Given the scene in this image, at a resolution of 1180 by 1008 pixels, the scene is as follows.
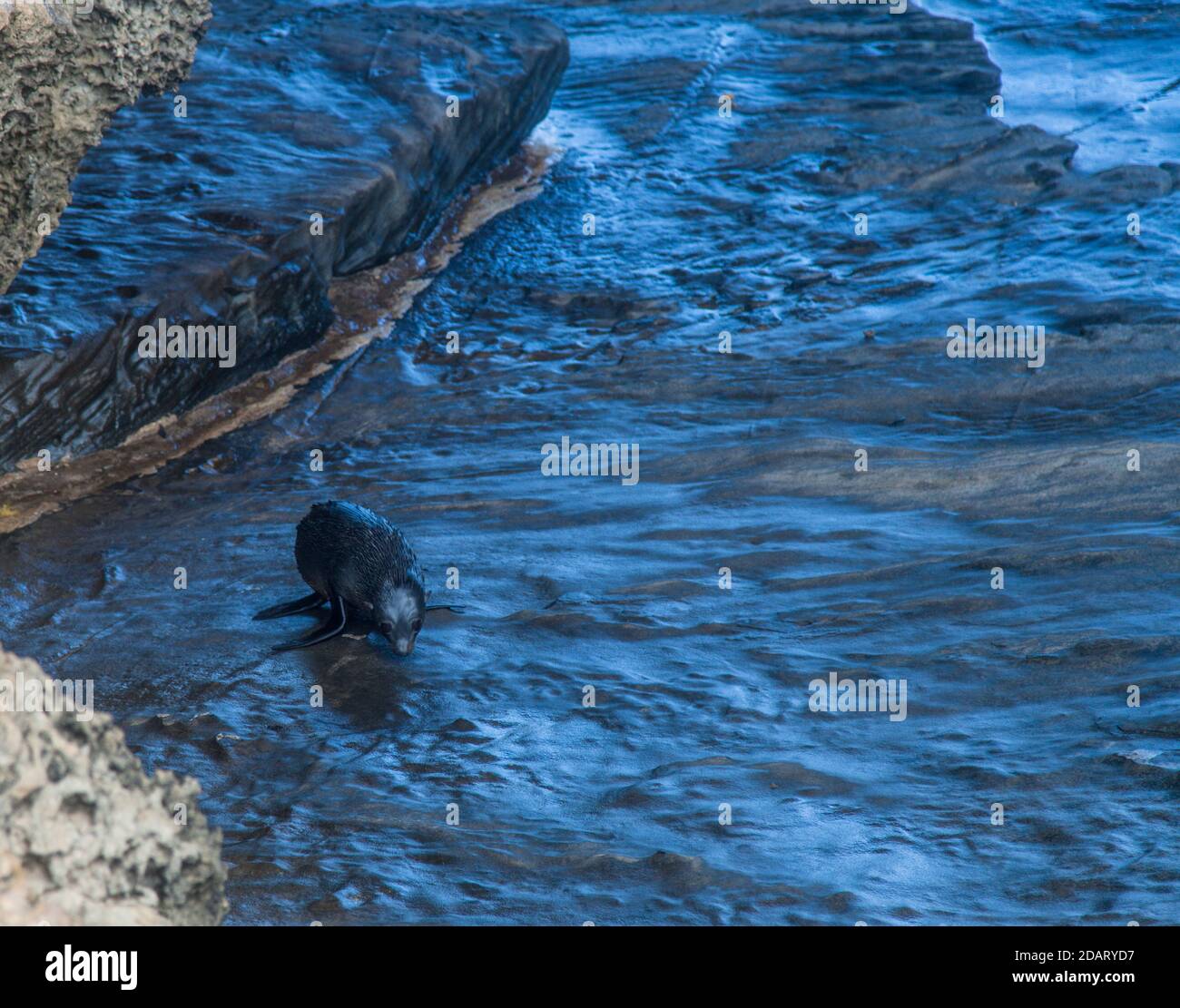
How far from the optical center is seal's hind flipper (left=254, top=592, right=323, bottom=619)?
5.46m

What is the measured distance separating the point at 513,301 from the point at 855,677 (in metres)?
4.75

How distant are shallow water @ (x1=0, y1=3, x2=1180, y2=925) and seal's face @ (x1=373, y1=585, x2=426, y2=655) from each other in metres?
0.11

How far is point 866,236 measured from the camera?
931 centimetres

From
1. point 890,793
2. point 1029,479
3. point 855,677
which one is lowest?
point 890,793

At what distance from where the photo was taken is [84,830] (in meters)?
2.24

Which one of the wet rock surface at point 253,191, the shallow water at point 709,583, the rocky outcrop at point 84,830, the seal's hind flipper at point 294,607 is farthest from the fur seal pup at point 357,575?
the rocky outcrop at point 84,830

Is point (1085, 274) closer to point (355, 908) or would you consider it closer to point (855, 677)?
point (855, 677)

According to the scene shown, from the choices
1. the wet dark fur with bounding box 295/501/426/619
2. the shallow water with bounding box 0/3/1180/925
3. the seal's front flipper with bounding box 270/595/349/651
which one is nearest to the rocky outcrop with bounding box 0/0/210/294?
the shallow water with bounding box 0/3/1180/925

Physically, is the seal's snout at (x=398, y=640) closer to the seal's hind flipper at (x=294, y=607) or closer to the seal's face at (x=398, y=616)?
the seal's face at (x=398, y=616)

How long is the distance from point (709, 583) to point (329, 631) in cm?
156

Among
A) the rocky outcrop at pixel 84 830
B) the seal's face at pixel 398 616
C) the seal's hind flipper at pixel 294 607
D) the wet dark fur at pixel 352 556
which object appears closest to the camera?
the rocky outcrop at pixel 84 830

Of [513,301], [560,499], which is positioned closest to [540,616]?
[560,499]

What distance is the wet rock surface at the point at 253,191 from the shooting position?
21.9ft

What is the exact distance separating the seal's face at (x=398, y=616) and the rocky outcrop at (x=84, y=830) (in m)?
2.61
